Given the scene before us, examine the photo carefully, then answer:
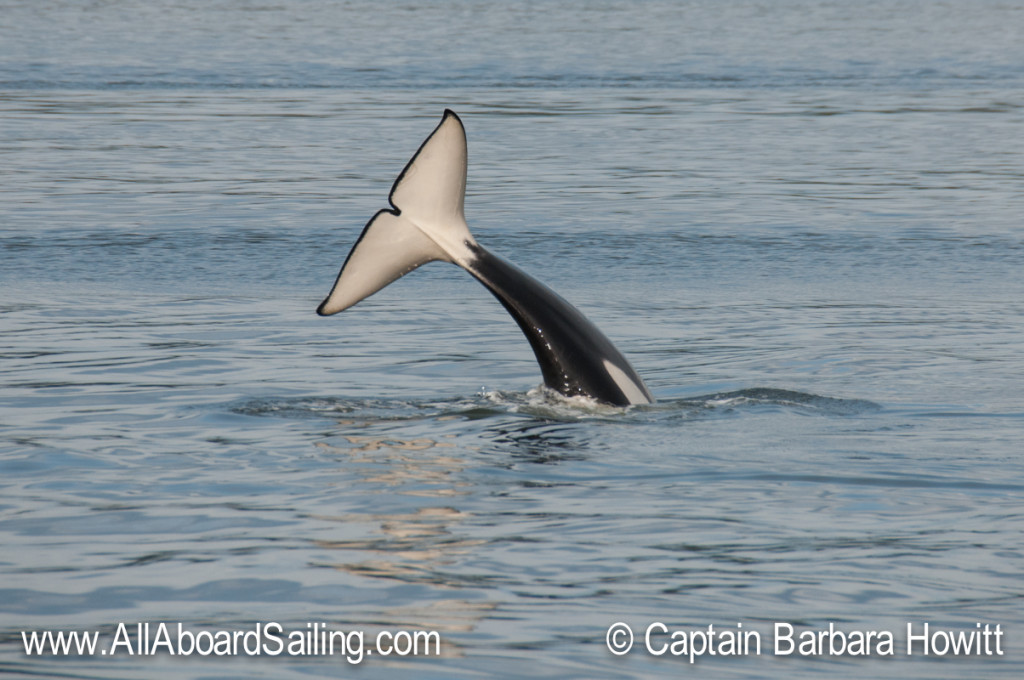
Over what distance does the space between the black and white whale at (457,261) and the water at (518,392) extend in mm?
320

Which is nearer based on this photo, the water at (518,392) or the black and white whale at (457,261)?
the water at (518,392)

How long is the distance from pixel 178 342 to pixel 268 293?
2220mm

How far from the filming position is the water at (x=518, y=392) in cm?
588

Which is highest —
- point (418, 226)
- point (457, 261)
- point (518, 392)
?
point (418, 226)

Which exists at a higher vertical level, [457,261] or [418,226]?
[418,226]

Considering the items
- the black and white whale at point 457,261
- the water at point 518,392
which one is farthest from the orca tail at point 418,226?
the water at point 518,392

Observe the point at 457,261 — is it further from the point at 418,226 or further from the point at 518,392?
the point at 518,392

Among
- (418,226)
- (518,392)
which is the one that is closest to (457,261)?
(418,226)

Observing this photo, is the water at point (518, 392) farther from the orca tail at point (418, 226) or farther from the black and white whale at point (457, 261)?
the orca tail at point (418, 226)

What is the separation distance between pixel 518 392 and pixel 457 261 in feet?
3.88

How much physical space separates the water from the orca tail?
831mm

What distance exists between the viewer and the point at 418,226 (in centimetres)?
861

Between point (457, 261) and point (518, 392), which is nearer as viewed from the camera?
point (457, 261)

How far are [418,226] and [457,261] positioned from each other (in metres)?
0.28
